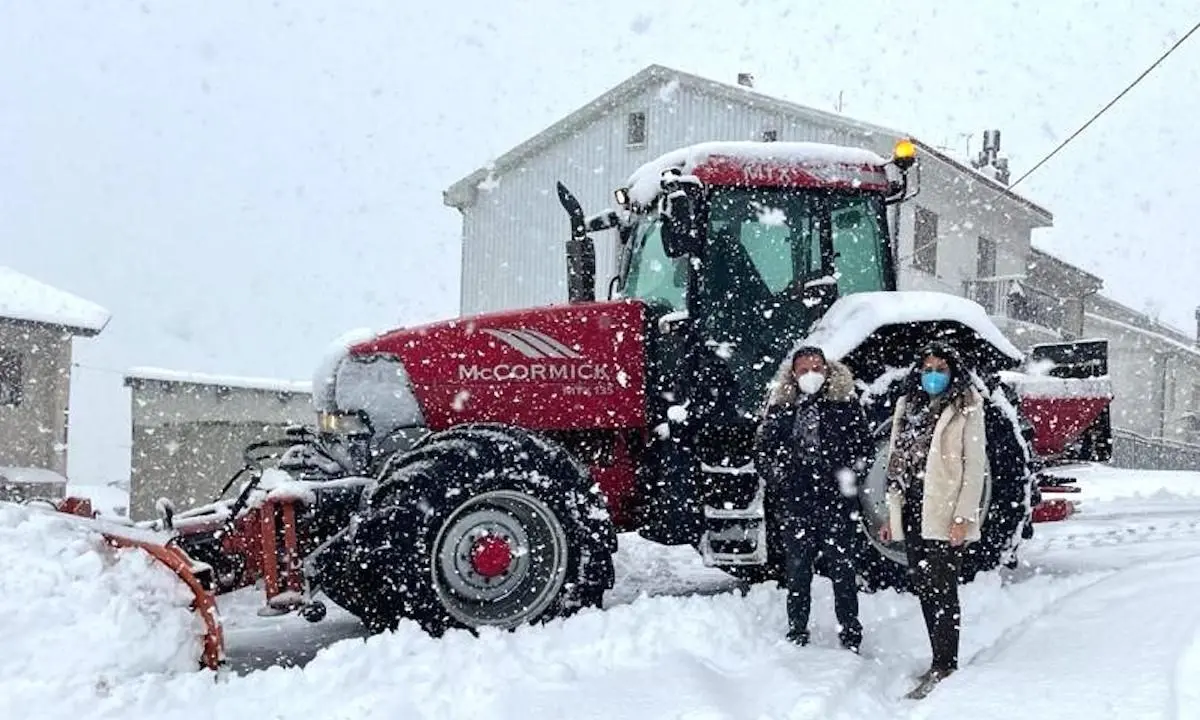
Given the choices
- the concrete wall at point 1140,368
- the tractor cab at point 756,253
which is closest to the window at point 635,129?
the tractor cab at point 756,253

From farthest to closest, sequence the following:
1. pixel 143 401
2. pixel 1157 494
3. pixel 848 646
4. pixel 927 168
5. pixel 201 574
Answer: pixel 927 168 < pixel 1157 494 < pixel 143 401 < pixel 848 646 < pixel 201 574

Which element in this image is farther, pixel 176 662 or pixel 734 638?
pixel 734 638

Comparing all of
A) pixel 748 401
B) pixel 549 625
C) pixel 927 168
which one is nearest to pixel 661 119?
pixel 927 168

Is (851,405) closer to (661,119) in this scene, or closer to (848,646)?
(848,646)

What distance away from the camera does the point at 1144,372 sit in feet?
116

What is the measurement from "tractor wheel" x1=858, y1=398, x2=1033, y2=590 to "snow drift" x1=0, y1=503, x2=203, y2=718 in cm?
358

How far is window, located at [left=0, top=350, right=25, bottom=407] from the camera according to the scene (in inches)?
643

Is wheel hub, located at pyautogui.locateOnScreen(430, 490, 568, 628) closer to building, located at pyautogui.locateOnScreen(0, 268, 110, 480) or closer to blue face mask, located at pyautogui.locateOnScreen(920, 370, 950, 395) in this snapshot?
blue face mask, located at pyautogui.locateOnScreen(920, 370, 950, 395)

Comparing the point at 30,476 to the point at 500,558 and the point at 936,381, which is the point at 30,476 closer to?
the point at 500,558

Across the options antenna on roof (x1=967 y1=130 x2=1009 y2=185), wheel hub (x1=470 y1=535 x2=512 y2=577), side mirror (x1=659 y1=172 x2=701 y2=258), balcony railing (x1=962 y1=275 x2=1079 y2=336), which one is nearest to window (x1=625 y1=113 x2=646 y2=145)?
balcony railing (x1=962 y1=275 x2=1079 y2=336)

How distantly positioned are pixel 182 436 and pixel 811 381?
33.5ft

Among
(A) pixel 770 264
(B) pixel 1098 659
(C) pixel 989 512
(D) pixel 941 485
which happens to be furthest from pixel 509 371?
(B) pixel 1098 659

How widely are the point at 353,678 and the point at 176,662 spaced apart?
69cm

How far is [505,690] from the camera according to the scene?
12.7 ft
